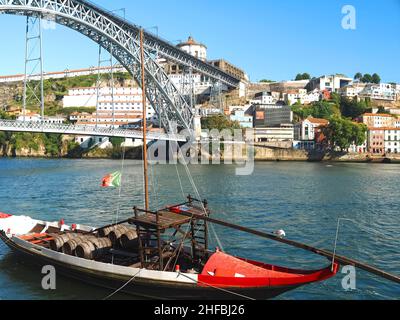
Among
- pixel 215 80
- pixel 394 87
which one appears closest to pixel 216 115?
pixel 215 80

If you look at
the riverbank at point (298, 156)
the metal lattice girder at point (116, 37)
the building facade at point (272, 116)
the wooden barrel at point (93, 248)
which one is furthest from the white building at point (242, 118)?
the wooden barrel at point (93, 248)

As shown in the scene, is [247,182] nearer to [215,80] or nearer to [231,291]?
[231,291]

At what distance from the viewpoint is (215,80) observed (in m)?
89.9

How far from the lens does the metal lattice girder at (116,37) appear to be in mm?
43250

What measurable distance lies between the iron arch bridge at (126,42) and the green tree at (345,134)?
1014 inches

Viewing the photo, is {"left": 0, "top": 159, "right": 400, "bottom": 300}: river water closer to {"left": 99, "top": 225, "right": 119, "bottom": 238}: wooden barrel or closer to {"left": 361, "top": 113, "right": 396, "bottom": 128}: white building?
{"left": 99, "top": 225, "right": 119, "bottom": 238}: wooden barrel

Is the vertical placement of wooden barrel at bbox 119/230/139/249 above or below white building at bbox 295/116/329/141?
below

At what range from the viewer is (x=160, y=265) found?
10672mm

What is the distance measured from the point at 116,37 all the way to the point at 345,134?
1648 inches

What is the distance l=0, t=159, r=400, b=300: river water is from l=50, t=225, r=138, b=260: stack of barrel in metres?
0.98

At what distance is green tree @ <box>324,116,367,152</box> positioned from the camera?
68500 millimetres
